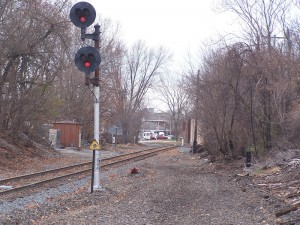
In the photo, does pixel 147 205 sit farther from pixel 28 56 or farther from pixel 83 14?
pixel 28 56

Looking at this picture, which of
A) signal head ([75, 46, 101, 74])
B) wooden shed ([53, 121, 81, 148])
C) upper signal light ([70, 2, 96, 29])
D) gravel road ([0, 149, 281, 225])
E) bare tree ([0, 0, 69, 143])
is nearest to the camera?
gravel road ([0, 149, 281, 225])

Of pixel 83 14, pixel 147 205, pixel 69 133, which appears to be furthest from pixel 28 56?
pixel 147 205

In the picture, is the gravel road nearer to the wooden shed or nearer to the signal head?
the signal head

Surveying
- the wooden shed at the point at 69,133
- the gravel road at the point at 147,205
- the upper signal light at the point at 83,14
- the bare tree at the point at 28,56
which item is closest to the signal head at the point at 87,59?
the upper signal light at the point at 83,14

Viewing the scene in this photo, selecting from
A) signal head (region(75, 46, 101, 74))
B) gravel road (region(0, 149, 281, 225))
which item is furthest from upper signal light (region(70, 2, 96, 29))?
gravel road (region(0, 149, 281, 225))

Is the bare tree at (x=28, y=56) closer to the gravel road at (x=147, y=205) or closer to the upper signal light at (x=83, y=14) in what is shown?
the gravel road at (x=147, y=205)

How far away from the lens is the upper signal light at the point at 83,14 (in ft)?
40.8

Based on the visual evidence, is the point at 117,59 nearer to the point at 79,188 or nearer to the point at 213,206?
the point at 79,188

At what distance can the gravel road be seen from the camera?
9.12m

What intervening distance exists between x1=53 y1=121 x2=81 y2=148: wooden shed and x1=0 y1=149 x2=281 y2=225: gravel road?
2387 cm

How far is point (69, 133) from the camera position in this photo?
39.4m

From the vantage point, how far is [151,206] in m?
10.8

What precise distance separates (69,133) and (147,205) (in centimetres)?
2930

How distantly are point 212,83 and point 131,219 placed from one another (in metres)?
14.8
